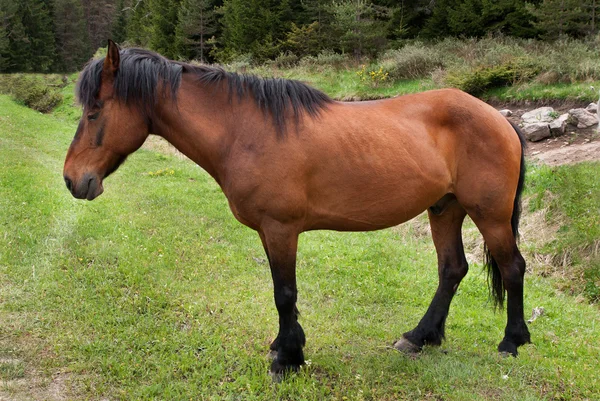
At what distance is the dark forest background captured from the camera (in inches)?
746

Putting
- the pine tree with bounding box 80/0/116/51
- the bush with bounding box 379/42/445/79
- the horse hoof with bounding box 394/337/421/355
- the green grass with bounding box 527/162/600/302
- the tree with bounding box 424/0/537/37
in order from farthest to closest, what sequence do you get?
the pine tree with bounding box 80/0/116/51 < the tree with bounding box 424/0/537/37 < the bush with bounding box 379/42/445/79 < the green grass with bounding box 527/162/600/302 < the horse hoof with bounding box 394/337/421/355

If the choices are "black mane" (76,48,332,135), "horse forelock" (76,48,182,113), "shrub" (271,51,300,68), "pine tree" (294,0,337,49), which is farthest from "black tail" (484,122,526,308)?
"pine tree" (294,0,337,49)

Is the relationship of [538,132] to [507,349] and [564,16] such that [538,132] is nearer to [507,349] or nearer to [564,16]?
[507,349]

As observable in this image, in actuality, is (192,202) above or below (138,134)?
below

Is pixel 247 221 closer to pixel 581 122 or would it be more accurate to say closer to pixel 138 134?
pixel 138 134

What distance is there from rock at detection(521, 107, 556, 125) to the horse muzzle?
9.32 m

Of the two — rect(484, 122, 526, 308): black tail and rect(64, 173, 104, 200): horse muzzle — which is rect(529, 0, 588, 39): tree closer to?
rect(484, 122, 526, 308): black tail

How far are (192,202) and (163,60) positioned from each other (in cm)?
582

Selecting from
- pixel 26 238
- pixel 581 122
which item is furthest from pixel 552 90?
pixel 26 238

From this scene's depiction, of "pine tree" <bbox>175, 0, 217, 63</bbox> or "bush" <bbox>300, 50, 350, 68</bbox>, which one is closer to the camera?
"bush" <bbox>300, 50, 350, 68</bbox>

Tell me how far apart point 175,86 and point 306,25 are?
26.5m

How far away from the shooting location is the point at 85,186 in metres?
3.33

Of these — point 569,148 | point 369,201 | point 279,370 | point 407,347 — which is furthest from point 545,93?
point 279,370

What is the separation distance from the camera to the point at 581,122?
31.2ft
